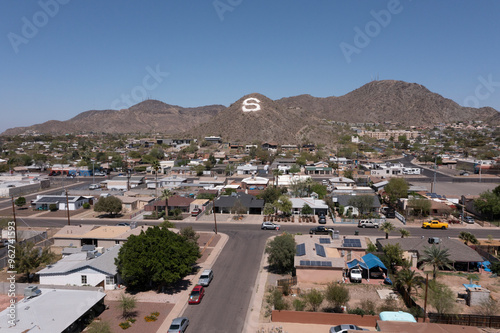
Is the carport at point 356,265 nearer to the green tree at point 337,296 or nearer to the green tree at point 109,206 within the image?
the green tree at point 337,296

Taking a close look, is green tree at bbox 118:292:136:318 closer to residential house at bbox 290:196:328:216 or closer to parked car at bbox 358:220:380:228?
residential house at bbox 290:196:328:216

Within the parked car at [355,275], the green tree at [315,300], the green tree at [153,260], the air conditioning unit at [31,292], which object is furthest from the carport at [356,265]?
the air conditioning unit at [31,292]

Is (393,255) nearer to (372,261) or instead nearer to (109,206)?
(372,261)

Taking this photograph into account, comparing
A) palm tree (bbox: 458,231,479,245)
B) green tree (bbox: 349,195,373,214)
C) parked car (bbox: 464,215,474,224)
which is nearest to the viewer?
palm tree (bbox: 458,231,479,245)

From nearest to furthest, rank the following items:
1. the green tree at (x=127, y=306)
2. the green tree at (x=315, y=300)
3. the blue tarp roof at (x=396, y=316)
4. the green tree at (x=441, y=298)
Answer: the blue tarp roof at (x=396, y=316)
the green tree at (x=441, y=298)
the green tree at (x=127, y=306)
the green tree at (x=315, y=300)

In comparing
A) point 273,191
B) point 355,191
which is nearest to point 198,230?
point 273,191

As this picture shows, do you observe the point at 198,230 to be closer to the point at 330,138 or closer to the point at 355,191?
A: the point at 355,191

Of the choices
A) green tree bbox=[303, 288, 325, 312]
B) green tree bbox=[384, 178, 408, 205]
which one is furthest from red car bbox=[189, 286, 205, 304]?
green tree bbox=[384, 178, 408, 205]
